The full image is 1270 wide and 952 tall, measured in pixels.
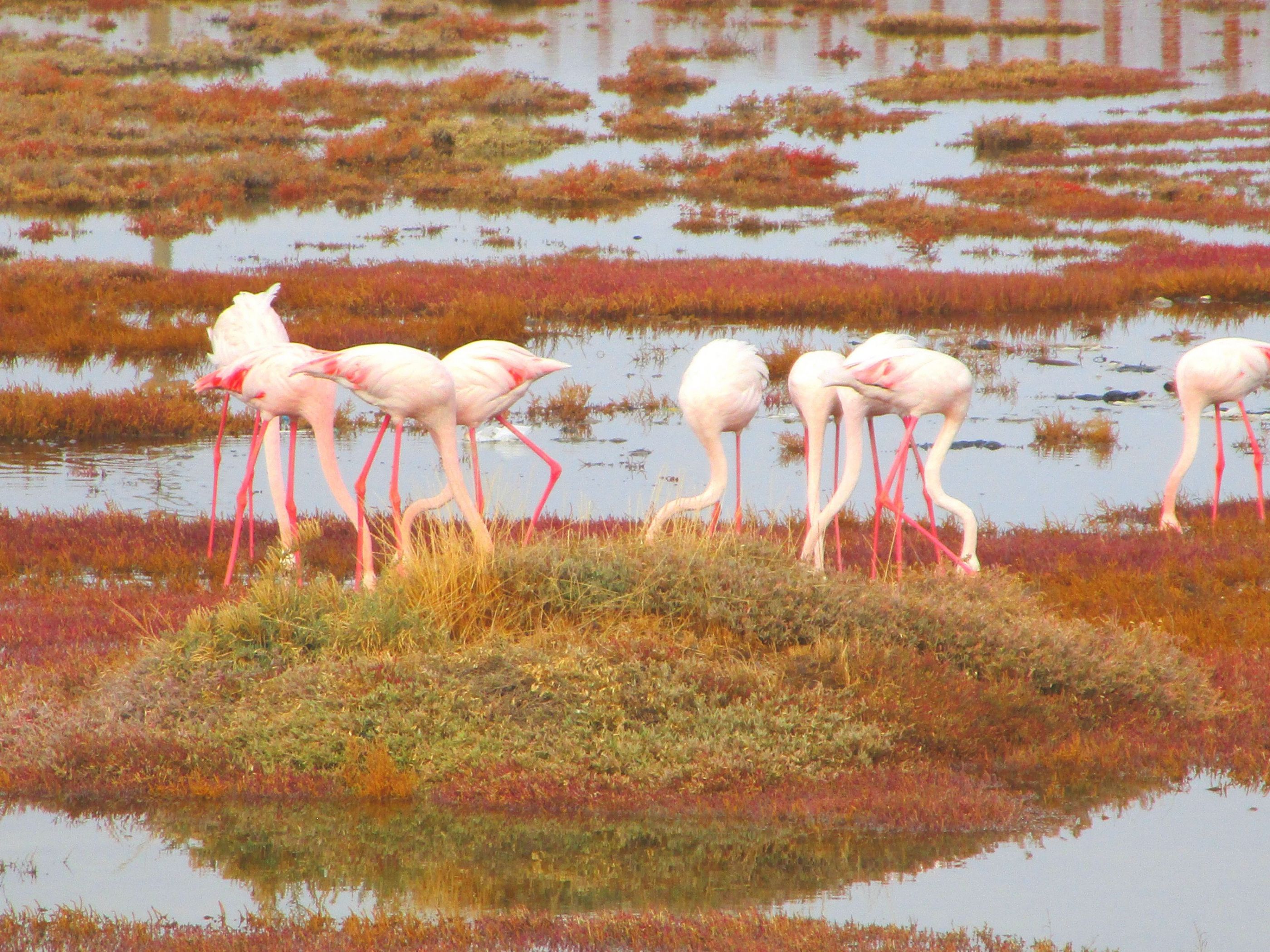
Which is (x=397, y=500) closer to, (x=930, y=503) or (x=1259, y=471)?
(x=930, y=503)

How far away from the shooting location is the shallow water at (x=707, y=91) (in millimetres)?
27203

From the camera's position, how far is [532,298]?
21.8 metres

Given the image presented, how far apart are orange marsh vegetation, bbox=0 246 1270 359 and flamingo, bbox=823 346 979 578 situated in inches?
400

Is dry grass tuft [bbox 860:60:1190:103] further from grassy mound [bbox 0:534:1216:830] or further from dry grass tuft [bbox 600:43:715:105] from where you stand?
grassy mound [bbox 0:534:1216:830]

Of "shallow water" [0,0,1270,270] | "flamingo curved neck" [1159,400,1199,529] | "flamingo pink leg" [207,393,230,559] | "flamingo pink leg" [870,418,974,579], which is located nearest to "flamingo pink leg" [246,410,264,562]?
"flamingo pink leg" [207,393,230,559]

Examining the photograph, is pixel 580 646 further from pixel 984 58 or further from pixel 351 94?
pixel 984 58

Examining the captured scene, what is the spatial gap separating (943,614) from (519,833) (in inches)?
116

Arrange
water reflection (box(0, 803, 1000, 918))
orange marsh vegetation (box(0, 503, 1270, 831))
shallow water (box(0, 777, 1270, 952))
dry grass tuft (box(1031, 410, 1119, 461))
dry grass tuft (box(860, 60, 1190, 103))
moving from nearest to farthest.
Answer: shallow water (box(0, 777, 1270, 952)) < water reflection (box(0, 803, 1000, 918)) < orange marsh vegetation (box(0, 503, 1270, 831)) < dry grass tuft (box(1031, 410, 1119, 461)) < dry grass tuft (box(860, 60, 1190, 103))

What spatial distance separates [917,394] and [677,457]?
19.0 feet

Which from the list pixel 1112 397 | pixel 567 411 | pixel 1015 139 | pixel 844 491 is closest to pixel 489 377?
pixel 844 491

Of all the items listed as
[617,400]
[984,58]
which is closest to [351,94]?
[984,58]

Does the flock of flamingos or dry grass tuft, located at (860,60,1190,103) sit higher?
dry grass tuft, located at (860,60,1190,103)

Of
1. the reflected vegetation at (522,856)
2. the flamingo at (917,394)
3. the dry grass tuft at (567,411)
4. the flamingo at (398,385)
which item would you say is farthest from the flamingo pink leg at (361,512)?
the dry grass tuft at (567,411)

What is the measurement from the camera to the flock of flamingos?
9320 millimetres
